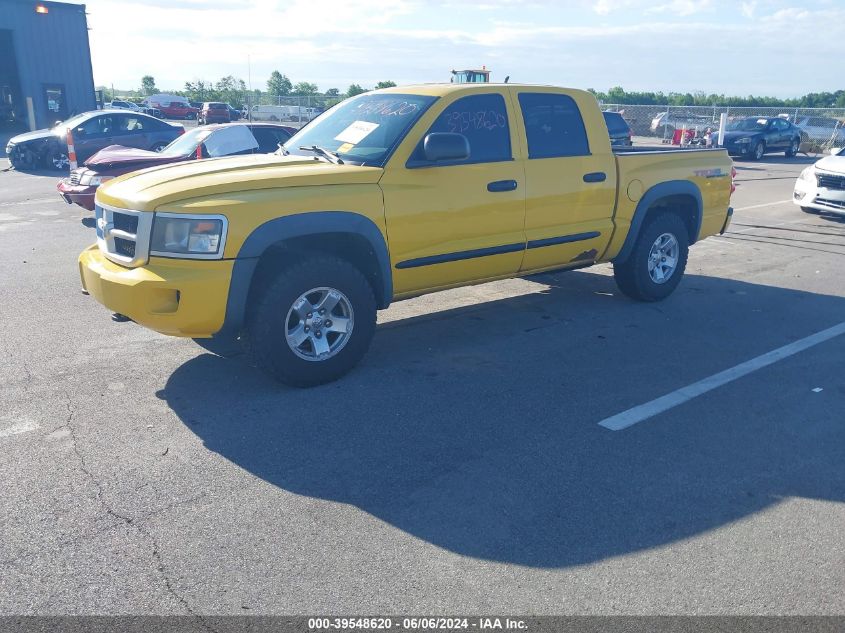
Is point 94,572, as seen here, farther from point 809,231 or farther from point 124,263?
point 809,231

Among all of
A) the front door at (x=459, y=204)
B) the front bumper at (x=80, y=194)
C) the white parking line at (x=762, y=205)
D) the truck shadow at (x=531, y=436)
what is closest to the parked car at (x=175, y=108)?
the front bumper at (x=80, y=194)

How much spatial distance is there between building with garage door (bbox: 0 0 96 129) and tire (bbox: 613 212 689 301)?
93.7 ft

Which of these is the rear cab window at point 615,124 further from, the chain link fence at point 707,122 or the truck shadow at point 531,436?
the truck shadow at point 531,436

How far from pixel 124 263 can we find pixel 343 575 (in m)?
2.65

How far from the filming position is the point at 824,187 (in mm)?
12805

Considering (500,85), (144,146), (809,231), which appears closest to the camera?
(500,85)

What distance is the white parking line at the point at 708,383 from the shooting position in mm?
4773

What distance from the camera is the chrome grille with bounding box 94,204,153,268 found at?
462cm

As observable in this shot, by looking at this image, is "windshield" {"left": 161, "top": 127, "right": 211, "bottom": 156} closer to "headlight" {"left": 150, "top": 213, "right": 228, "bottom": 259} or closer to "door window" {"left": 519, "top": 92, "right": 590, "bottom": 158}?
"door window" {"left": 519, "top": 92, "right": 590, "bottom": 158}

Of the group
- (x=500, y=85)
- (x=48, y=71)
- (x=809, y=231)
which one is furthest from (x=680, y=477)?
(x=48, y=71)

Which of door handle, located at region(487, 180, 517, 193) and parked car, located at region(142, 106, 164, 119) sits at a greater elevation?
door handle, located at region(487, 180, 517, 193)

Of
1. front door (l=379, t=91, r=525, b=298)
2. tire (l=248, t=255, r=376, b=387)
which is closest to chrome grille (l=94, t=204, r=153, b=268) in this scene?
tire (l=248, t=255, r=376, b=387)

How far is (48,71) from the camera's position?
30531 millimetres

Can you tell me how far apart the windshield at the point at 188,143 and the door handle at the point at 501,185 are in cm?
726
